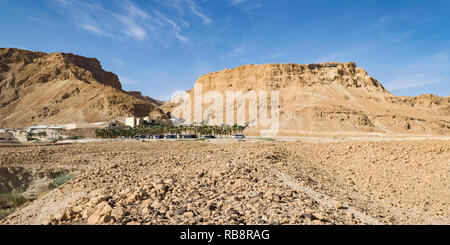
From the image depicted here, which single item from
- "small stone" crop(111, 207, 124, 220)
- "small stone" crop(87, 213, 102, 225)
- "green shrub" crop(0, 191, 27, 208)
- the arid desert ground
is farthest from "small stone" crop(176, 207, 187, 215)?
"green shrub" crop(0, 191, 27, 208)

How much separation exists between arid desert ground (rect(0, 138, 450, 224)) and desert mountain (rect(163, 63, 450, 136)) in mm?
52800

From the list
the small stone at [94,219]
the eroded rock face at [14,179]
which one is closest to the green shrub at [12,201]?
the eroded rock face at [14,179]

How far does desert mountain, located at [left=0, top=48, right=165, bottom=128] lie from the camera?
85375 mm

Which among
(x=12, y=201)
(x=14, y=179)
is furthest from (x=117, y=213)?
(x=14, y=179)

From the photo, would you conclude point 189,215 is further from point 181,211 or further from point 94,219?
point 94,219

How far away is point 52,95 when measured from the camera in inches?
3740

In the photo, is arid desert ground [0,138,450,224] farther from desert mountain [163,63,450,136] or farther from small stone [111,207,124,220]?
desert mountain [163,63,450,136]

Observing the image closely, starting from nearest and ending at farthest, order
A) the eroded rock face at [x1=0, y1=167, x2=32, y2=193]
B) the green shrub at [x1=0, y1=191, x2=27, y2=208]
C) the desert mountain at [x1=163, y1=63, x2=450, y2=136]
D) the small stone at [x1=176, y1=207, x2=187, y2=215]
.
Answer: the small stone at [x1=176, y1=207, x2=187, y2=215] < the green shrub at [x1=0, y1=191, x2=27, y2=208] < the eroded rock face at [x1=0, y1=167, x2=32, y2=193] < the desert mountain at [x1=163, y1=63, x2=450, y2=136]

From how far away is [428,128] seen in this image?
70375 millimetres

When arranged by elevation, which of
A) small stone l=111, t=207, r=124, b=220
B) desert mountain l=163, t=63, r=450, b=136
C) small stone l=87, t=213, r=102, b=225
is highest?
desert mountain l=163, t=63, r=450, b=136

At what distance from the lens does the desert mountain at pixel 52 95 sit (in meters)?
85.4
